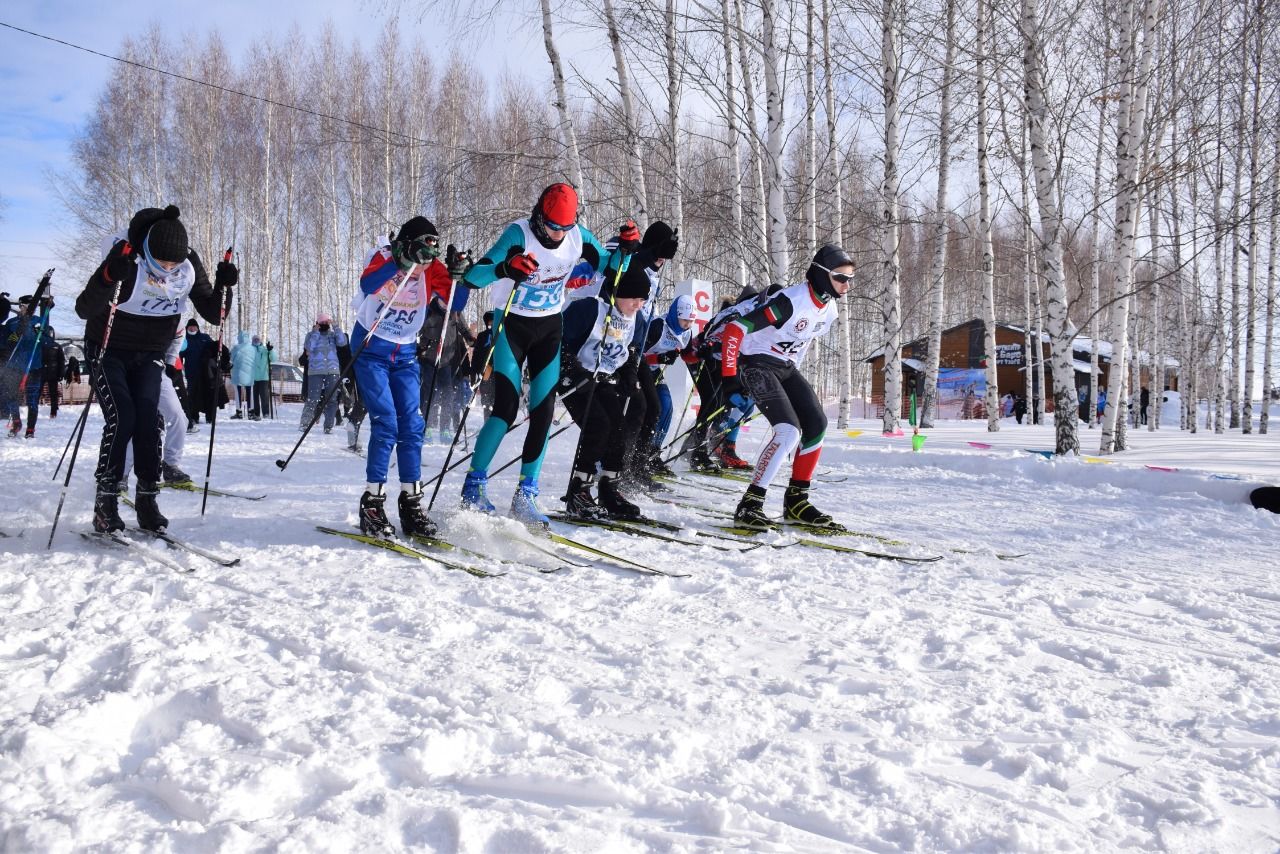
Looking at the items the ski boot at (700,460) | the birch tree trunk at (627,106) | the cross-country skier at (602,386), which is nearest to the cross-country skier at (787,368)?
the cross-country skier at (602,386)

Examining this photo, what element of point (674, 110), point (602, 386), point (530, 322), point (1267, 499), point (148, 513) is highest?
point (674, 110)

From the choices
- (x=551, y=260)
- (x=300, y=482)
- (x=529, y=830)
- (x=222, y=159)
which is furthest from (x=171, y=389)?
(x=222, y=159)

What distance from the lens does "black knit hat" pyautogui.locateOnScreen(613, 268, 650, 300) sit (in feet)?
17.5

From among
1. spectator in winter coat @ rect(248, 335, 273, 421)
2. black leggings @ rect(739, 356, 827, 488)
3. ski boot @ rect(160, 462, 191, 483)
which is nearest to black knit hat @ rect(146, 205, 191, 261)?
ski boot @ rect(160, 462, 191, 483)

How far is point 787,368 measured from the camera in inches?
211

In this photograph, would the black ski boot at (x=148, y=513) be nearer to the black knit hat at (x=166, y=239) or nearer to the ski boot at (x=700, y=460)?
the black knit hat at (x=166, y=239)

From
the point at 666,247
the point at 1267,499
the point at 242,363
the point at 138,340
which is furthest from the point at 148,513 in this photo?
the point at 242,363

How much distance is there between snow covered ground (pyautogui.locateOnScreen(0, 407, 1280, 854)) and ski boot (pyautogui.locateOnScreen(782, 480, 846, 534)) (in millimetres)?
655

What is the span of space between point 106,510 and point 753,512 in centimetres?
349

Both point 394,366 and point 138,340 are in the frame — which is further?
point 394,366

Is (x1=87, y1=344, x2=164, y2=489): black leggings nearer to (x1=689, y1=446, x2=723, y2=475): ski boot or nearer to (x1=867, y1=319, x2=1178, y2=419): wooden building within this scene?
(x1=689, y1=446, x2=723, y2=475): ski boot

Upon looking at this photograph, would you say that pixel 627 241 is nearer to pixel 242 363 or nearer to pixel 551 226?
pixel 551 226

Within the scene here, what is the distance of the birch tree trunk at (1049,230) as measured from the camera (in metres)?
9.45

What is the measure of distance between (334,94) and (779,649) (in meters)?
27.6
